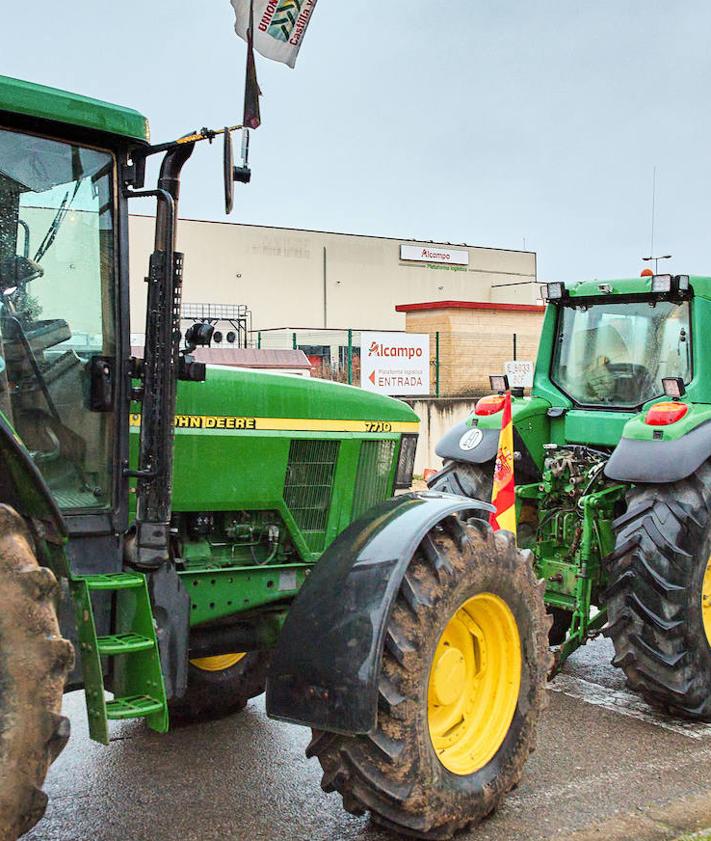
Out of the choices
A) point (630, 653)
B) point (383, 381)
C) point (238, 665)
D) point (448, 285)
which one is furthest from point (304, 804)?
point (448, 285)

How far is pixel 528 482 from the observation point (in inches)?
282

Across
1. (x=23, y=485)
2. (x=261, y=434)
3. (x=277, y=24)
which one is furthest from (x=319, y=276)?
(x=23, y=485)

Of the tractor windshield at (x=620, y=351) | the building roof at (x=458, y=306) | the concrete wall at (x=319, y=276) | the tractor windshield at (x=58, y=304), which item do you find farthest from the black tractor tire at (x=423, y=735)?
the concrete wall at (x=319, y=276)

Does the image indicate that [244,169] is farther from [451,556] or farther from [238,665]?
[238,665]

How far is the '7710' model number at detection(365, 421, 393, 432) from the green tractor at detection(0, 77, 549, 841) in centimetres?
20

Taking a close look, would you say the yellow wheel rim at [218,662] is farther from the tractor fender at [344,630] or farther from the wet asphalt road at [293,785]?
the tractor fender at [344,630]

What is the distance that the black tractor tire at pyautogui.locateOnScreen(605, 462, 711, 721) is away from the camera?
5613mm

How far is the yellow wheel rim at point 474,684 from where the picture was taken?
429 cm

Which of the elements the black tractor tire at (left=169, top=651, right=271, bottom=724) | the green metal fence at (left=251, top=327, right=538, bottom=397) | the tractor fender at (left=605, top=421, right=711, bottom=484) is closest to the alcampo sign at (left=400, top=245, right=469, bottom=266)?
the green metal fence at (left=251, top=327, right=538, bottom=397)

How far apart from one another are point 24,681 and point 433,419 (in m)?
14.1

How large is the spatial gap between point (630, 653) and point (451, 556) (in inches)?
78.1

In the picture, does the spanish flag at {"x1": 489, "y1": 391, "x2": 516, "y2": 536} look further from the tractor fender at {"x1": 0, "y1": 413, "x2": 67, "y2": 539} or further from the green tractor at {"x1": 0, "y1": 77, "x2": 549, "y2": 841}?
the tractor fender at {"x1": 0, "y1": 413, "x2": 67, "y2": 539}

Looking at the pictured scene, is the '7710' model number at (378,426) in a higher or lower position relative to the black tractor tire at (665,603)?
higher

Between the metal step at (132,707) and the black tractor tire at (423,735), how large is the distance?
674 millimetres
